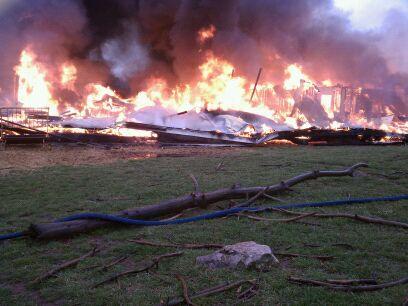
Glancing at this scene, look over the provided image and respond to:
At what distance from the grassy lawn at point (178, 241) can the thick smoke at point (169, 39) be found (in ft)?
53.8

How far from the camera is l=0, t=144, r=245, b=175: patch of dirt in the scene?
10.7m

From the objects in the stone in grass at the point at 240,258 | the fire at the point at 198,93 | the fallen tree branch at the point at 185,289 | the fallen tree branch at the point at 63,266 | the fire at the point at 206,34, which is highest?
the fire at the point at 206,34

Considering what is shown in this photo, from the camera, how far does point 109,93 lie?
23812 mm

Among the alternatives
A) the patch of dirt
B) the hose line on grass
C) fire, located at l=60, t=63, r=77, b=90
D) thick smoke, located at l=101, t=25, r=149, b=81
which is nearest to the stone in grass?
the hose line on grass

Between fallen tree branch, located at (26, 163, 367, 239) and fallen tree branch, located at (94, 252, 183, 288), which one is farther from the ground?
fallen tree branch, located at (26, 163, 367, 239)

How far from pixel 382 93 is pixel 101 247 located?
90.6 feet

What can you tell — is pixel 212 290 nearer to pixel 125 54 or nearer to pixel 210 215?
pixel 210 215

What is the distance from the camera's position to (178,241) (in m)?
4.57

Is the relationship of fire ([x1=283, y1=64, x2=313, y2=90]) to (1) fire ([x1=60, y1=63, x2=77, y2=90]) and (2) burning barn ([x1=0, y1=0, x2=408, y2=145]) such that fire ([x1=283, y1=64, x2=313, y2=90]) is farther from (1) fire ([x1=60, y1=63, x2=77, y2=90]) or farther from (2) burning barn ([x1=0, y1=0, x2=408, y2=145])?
(1) fire ([x1=60, y1=63, x2=77, y2=90])

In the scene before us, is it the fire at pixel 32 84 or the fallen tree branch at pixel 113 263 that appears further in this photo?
the fire at pixel 32 84

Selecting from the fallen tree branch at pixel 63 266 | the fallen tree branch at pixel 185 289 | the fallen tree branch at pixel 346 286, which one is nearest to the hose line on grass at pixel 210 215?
the fallen tree branch at pixel 63 266

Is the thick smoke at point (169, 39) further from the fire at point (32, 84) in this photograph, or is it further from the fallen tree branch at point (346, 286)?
the fallen tree branch at point (346, 286)

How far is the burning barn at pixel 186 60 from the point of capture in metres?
22.6

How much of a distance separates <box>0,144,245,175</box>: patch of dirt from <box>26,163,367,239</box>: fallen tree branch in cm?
519
